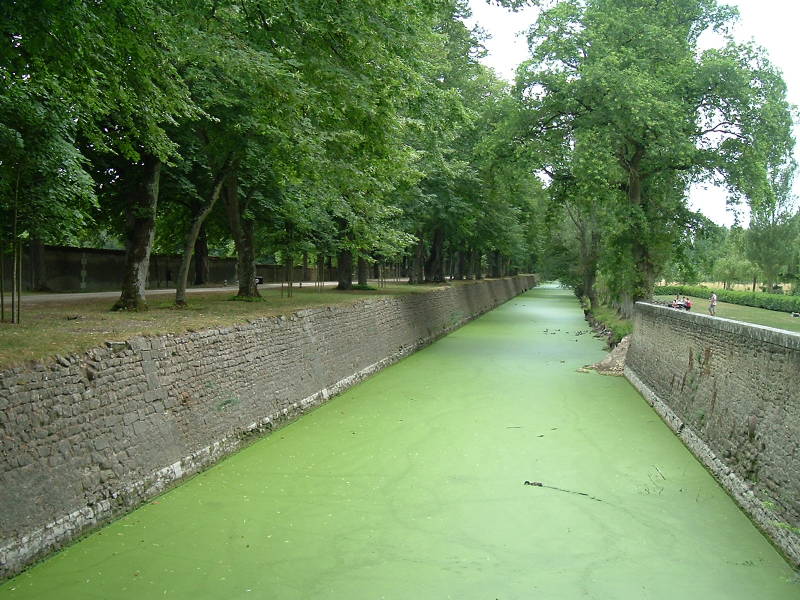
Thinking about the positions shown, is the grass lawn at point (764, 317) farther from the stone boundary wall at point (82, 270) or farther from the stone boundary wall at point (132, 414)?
the stone boundary wall at point (82, 270)

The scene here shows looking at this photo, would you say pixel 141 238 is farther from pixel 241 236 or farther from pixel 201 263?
pixel 201 263

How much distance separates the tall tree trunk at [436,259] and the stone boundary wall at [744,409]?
61.5ft

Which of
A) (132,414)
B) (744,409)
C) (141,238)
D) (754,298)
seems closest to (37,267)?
(141,238)

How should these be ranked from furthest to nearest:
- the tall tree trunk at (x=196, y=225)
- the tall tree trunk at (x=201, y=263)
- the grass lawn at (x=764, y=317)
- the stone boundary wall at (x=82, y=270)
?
the tall tree trunk at (x=201, y=263) → the grass lawn at (x=764, y=317) → the stone boundary wall at (x=82, y=270) → the tall tree trunk at (x=196, y=225)

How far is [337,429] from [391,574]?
4634 mm

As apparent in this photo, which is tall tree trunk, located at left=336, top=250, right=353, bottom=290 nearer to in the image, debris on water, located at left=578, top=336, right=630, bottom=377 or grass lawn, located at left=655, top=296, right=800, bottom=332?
debris on water, located at left=578, top=336, right=630, bottom=377

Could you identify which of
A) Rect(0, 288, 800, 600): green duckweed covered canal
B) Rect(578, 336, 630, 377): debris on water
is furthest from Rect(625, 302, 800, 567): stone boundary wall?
Result: Rect(578, 336, 630, 377): debris on water

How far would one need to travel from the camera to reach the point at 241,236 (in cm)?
1520

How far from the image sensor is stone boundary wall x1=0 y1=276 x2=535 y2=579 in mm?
5035

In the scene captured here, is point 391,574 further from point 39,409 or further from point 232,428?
point 232,428

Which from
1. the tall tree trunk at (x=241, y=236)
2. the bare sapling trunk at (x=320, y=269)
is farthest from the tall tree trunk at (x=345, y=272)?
the tall tree trunk at (x=241, y=236)

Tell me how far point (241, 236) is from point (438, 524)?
10444mm

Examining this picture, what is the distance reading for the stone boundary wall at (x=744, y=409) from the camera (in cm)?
573

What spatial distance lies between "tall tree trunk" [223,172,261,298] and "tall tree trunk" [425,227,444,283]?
1368 cm
